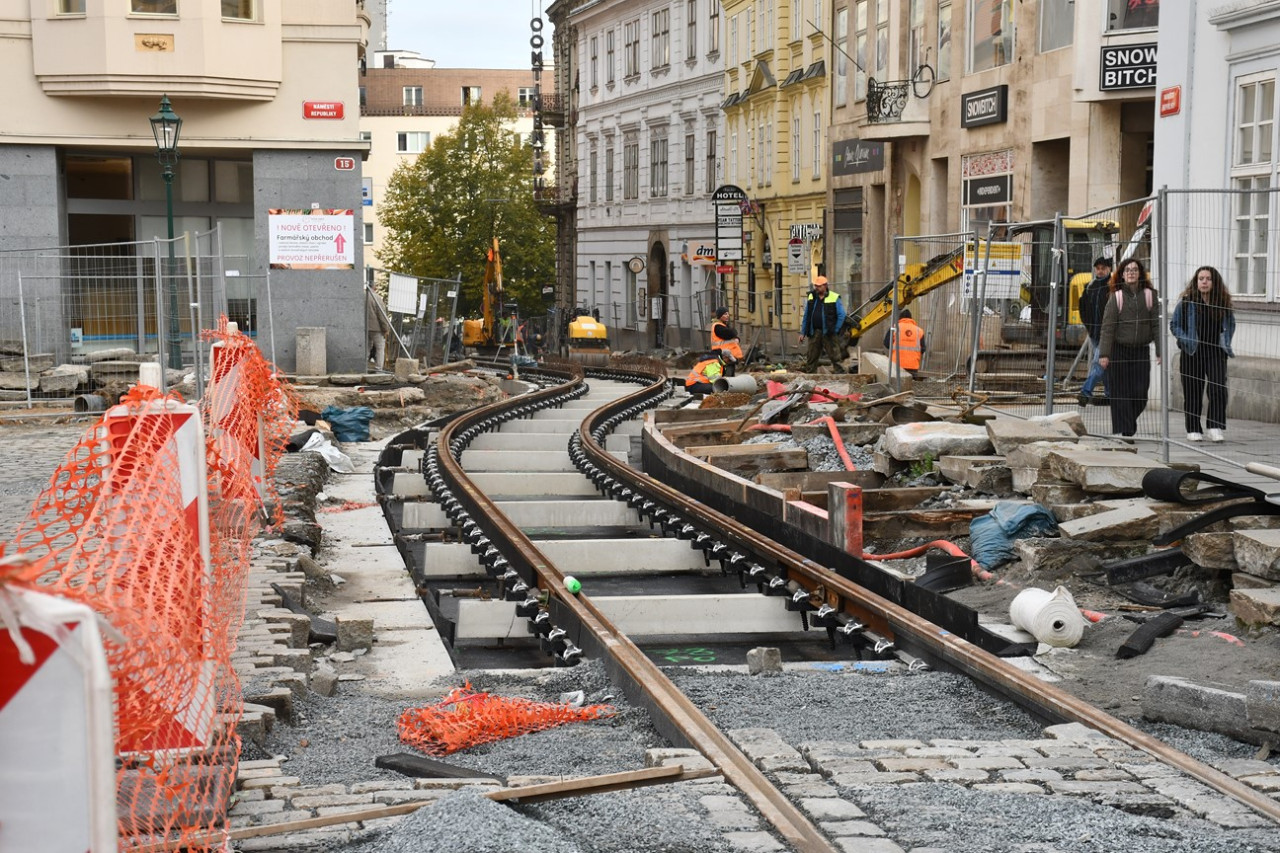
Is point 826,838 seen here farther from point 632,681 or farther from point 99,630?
point 99,630

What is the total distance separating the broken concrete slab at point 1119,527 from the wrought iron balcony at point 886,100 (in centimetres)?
2705

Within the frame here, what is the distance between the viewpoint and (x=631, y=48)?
64.0 m

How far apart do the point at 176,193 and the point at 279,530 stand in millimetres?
20069

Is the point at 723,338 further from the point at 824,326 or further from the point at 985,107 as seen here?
the point at 985,107

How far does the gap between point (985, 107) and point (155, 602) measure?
29.1 m

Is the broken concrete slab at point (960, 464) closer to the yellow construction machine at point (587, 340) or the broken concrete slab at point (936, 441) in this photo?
the broken concrete slab at point (936, 441)

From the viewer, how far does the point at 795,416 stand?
1775 centimetres

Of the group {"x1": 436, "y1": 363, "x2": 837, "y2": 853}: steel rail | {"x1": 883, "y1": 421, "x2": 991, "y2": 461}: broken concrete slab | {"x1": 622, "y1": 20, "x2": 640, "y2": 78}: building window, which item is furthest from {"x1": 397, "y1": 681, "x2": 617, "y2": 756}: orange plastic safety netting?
{"x1": 622, "y1": 20, "x2": 640, "y2": 78}: building window

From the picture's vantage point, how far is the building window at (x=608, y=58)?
66.4m

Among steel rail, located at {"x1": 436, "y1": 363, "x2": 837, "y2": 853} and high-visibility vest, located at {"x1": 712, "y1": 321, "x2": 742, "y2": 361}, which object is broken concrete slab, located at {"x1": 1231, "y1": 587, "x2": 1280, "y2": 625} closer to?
steel rail, located at {"x1": 436, "y1": 363, "x2": 837, "y2": 853}

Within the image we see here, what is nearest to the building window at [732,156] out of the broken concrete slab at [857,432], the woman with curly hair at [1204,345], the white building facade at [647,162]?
the white building facade at [647,162]

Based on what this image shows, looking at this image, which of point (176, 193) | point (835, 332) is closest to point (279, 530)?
point (835, 332)

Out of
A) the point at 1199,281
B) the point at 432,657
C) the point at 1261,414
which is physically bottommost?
the point at 432,657

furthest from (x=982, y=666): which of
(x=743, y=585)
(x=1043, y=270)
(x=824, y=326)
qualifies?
(x=824, y=326)
